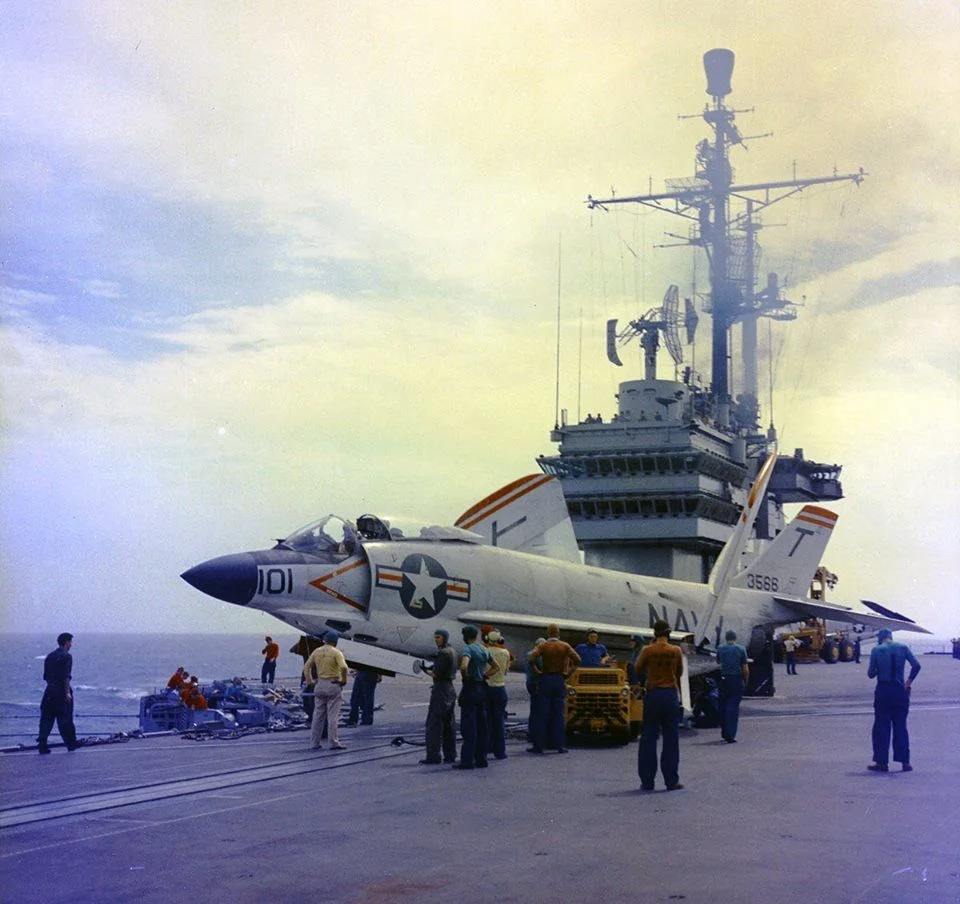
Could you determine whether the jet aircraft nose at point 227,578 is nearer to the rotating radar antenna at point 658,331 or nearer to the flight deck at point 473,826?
the flight deck at point 473,826

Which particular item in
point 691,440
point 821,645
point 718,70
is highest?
point 718,70

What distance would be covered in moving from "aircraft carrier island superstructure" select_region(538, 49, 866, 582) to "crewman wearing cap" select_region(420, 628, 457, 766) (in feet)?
123

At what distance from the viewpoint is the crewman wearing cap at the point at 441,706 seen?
521 inches

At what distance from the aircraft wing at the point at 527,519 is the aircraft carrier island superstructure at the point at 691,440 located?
27644 mm

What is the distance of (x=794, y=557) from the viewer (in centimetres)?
2975

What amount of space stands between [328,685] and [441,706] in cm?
211

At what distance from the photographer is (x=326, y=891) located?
22.2 ft

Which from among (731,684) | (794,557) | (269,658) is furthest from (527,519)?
(794,557)

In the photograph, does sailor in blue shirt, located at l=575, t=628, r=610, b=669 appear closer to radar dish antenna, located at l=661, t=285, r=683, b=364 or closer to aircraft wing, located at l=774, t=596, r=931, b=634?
aircraft wing, located at l=774, t=596, r=931, b=634

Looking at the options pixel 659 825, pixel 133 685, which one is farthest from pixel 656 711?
pixel 133 685


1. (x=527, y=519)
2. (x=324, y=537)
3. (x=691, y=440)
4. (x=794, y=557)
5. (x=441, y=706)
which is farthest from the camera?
(x=691, y=440)

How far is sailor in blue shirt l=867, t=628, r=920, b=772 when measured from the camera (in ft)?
40.0

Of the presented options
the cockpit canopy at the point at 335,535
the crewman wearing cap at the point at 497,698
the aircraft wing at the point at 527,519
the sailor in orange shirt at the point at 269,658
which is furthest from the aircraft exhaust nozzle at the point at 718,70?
the crewman wearing cap at the point at 497,698

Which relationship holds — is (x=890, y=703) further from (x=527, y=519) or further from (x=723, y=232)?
(x=723, y=232)
